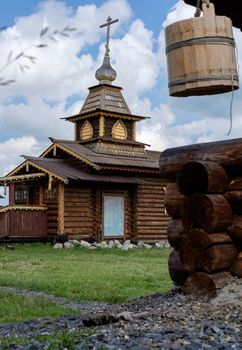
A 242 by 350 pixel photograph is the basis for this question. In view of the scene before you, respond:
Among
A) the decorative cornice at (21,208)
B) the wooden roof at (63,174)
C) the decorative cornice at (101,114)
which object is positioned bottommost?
the decorative cornice at (21,208)

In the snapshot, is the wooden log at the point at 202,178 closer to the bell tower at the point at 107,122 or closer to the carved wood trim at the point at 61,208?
the carved wood trim at the point at 61,208

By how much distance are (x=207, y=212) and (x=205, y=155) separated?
85cm

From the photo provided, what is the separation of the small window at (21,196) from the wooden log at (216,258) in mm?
22453

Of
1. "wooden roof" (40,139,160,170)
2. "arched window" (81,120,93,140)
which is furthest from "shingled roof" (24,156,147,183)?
"arched window" (81,120,93,140)

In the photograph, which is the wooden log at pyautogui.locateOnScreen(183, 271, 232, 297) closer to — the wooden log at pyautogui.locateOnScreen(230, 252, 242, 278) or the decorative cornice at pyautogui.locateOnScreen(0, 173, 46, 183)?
the wooden log at pyautogui.locateOnScreen(230, 252, 242, 278)

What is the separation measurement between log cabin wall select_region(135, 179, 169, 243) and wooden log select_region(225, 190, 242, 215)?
825 inches

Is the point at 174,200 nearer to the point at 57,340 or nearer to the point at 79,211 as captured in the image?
the point at 57,340

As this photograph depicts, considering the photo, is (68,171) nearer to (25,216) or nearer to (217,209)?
(25,216)

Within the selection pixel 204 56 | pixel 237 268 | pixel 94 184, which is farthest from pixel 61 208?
pixel 204 56

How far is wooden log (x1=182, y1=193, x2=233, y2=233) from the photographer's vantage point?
6.81 meters

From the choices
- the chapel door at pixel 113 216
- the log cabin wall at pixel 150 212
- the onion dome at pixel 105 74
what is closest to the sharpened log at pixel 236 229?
the chapel door at pixel 113 216

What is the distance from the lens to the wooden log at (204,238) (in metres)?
6.80

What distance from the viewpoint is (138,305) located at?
7238 millimetres

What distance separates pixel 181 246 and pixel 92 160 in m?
19.1
